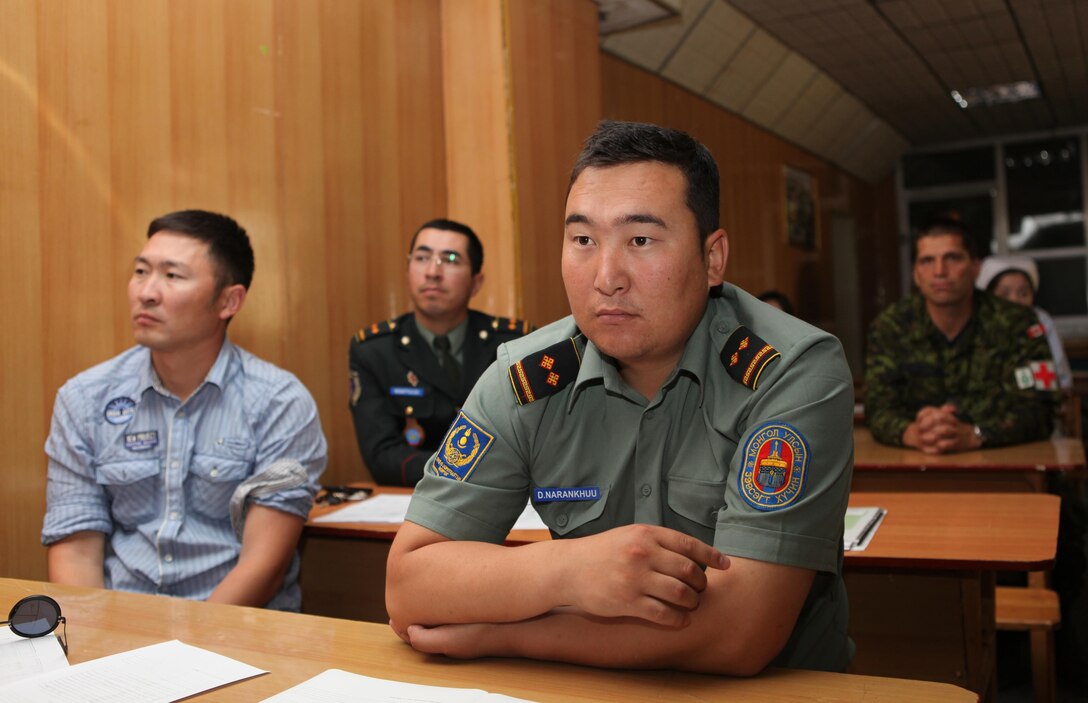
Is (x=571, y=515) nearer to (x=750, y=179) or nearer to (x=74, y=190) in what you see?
(x=74, y=190)

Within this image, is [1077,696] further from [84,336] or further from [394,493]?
[84,336]

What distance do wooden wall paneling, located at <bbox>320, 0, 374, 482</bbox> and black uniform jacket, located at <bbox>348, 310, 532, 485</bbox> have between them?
296 mm

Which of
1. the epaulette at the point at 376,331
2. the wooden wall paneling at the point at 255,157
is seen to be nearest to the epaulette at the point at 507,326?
the epaulette at the point at 376,331

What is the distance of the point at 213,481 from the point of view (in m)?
2.02

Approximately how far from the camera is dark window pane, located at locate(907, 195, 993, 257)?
30.3 ft

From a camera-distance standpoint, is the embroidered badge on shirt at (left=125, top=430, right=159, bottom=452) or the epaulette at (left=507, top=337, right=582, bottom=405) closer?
the epaulette at (left=507, top=337, right=582, bottom=405)

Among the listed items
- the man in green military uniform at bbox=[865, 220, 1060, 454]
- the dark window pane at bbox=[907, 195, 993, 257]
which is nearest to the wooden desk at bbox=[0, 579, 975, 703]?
the man in green military uniform at bbox=[865, 220, 1060, 454]

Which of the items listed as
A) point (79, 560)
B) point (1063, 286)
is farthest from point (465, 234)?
point (1063, 286)

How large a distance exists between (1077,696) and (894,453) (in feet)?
2.94

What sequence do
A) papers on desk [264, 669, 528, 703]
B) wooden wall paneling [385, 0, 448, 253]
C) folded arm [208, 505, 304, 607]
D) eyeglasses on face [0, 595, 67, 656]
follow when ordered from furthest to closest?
1. wooden wall paneling [385, 0, 448, 253]
2. folded arm [208, 505, 304, 607]
3. eyeglasses on face [0, 595, 67, 656]
4. papers on desk [264, 669, 528, 703]

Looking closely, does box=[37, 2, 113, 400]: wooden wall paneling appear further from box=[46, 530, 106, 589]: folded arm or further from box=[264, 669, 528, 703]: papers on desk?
box=[264, 669, 528, 703]: papers on desk

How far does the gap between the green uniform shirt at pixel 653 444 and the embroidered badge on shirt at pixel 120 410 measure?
1.07 meters

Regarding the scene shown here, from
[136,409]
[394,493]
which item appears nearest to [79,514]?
[136,409]

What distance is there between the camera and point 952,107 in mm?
7941
